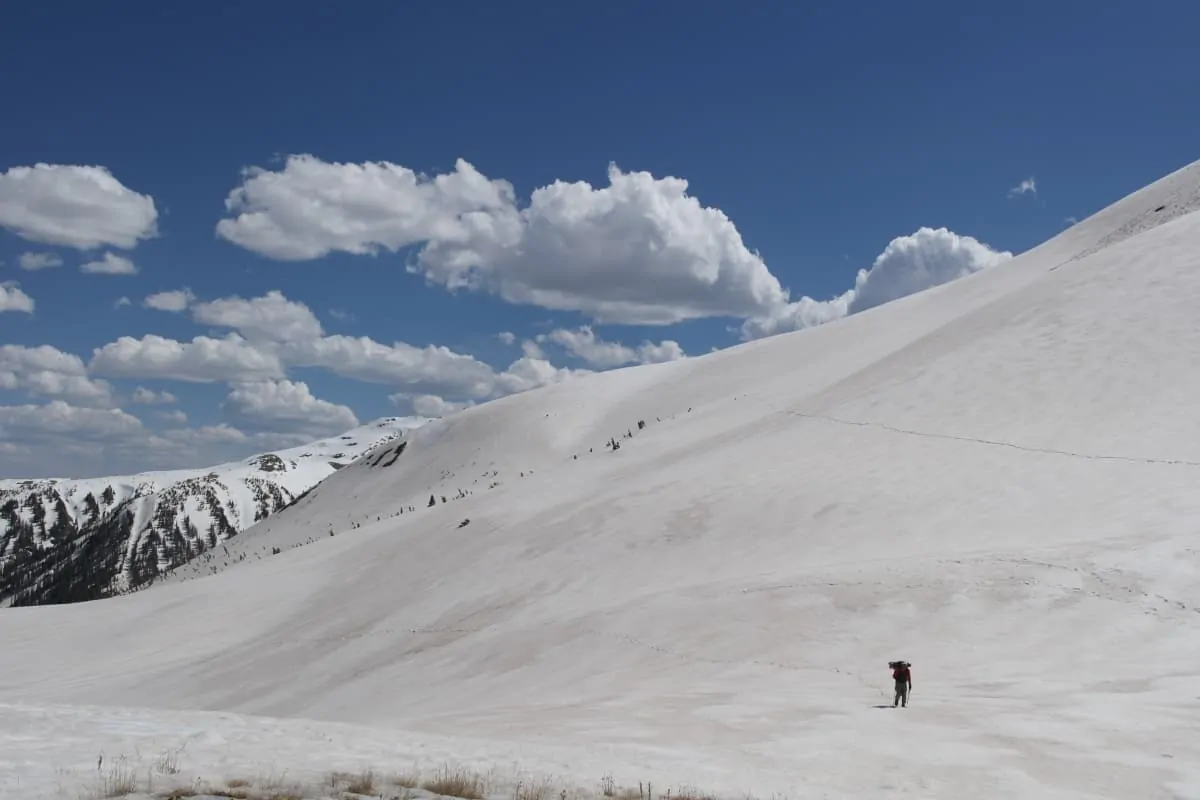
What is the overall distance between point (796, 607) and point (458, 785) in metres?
11.0

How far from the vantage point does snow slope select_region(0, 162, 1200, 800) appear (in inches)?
436

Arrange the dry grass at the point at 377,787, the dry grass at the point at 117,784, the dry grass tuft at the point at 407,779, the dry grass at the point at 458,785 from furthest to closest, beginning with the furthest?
the dry grass tuft at the point at 407,779, the dry grass at the point at 458,785, the dry grass at the point at 377,787, the dry grass at the point at 117,784

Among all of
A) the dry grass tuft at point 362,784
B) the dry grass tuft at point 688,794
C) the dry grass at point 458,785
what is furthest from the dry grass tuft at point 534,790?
the dry grass tuft at point 362,784

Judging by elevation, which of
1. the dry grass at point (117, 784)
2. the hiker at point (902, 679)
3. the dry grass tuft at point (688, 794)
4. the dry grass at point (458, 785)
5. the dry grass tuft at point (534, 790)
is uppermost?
the hiker at point (902, 679)

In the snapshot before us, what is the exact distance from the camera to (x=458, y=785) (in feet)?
28.6

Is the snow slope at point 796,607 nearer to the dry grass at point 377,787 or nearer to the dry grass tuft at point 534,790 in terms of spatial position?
the dry grass at point 377,787

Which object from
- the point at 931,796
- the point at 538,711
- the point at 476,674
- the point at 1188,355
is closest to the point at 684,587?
the point at 476,674

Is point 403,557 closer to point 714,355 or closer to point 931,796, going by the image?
point 931,796

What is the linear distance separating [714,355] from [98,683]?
5926cm

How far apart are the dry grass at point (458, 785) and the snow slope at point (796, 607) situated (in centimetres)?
116

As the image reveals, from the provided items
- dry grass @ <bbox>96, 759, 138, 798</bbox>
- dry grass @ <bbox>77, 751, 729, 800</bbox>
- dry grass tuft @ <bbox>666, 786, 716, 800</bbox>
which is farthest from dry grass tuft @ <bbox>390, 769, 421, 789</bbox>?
dry grass tuft @ <bbox>666, 786, 716, 800</bbox>

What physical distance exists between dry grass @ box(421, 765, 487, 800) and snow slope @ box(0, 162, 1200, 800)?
1157 millimetres

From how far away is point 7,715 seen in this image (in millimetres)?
11008

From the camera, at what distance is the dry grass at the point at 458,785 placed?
8.53m
